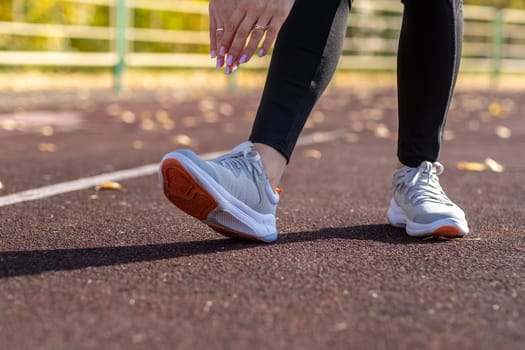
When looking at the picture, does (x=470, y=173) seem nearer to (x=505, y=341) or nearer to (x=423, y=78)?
(x=423, y=78)

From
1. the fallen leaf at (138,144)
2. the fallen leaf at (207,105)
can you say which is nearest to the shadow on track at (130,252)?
the fallen leaf at (138,144)

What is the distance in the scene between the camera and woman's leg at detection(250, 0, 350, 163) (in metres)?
2.53

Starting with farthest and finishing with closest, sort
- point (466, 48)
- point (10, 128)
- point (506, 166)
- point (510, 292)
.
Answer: point (466, 48) < point (10, 128) < point (506, 166) < point (510, 292)

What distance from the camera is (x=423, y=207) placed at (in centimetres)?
270

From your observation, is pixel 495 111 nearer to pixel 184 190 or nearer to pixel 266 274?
pixel 184 190

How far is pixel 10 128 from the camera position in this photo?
6.52 meters

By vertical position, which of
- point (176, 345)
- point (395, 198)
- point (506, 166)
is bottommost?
point (506, 166)

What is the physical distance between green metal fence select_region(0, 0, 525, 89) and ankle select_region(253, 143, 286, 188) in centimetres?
786

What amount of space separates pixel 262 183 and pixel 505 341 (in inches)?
38.7

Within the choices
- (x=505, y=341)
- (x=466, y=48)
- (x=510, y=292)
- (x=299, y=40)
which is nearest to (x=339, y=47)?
(x=299, y=40)

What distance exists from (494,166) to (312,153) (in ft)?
3.62

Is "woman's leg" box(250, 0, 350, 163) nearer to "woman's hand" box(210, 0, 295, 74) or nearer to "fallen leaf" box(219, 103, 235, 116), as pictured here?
"woman's hand" box(210, 0, 295, 74)

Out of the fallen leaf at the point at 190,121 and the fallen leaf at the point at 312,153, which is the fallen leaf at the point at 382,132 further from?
the fallen leaf at the point at 190,121

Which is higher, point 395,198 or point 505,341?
point 505,341
